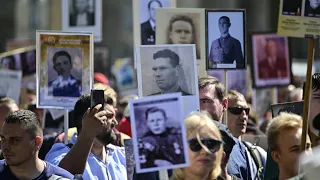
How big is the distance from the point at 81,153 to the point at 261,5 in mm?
42370

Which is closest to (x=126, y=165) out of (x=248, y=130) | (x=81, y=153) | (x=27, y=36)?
(x=81, y=153)

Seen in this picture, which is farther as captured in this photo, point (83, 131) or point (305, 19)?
point (305, 19)

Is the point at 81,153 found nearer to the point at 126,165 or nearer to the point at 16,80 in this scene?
the point at 126,165

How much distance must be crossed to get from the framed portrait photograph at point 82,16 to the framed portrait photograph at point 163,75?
4.70m

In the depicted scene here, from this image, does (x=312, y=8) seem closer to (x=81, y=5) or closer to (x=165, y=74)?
(x=165, y=74)

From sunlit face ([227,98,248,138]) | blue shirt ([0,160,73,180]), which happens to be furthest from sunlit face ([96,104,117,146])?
sunlit face ([227,98,248,138])

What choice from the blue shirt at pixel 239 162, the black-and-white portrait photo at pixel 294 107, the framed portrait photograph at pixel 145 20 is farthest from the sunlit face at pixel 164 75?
the framed portrait photograph at pixel 145 20

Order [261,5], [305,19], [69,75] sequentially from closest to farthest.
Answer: [305,19]
[69,75]
[261,5]

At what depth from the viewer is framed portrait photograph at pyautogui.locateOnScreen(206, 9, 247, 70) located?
308 inches

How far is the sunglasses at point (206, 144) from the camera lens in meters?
5.21

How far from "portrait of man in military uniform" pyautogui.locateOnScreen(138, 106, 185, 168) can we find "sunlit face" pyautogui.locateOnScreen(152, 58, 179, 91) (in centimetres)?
151

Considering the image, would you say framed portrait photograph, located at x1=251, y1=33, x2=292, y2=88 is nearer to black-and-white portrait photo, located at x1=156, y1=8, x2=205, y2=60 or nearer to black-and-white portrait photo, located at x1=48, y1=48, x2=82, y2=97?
black-and-white portrait photo, located at x1=156, y1=8, x2=205, y2=60

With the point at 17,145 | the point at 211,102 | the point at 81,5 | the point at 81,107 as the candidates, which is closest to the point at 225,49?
the point at 211,102

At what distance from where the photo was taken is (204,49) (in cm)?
822
